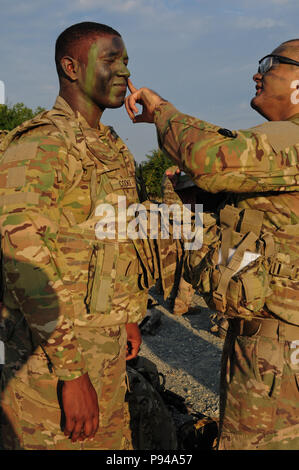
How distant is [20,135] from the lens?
227 centimetres

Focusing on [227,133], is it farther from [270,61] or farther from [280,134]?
[270,61]

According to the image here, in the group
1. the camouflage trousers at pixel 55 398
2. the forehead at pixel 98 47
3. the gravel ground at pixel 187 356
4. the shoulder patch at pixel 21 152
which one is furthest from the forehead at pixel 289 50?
the gravel ground at pixel 187 356

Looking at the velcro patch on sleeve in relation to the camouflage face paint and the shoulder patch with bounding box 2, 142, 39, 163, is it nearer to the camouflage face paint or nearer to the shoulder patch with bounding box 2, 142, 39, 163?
the shoulder patch with bounding box 2, 142, 39, 163

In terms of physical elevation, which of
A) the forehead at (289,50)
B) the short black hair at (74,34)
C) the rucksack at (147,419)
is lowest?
the rucksack at (147,419)

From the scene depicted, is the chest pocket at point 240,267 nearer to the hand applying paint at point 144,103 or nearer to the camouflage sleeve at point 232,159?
the camouflage sleeve at point 232,159

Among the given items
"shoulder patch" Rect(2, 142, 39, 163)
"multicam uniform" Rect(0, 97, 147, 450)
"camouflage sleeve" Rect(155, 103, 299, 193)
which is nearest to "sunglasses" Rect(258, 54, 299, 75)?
"camouflage sleeve" Rect(155, 103, 299, 193)

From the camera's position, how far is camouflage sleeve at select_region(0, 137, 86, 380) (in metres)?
2.01

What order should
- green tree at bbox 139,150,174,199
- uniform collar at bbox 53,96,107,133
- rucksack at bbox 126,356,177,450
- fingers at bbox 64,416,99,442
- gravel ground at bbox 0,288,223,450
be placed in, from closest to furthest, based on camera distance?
fingers at bbox 64,416,99,442, uniform collar at bbox 53,96,107,133, rucksack at bbox 126,356,177,450, gravel ground at bbox 0,288,223,450, green tree at bbox 139,150,174,199

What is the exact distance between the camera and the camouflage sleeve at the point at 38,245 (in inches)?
79.1

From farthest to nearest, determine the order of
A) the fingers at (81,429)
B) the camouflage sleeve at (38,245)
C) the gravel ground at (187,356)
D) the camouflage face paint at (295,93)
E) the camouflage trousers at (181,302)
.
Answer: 1. the camouflage trousers at (181,302)
2. the gravel ground at (187,356)
3. the camouflage face paint at (295,93)
4. the fingers at (81,429)
5. the camouflage sleeve at (38,245)

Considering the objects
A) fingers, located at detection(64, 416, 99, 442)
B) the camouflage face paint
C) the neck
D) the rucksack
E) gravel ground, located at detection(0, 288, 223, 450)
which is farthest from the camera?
gravel ground, located at detection(0, 288, 223, 450)

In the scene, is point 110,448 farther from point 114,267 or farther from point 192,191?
point 192,191

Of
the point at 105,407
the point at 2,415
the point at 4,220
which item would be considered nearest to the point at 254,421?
the point at 105,407

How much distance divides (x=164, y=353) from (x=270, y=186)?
15.6 ft
